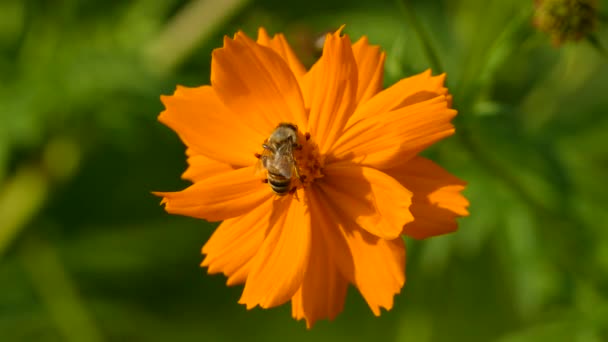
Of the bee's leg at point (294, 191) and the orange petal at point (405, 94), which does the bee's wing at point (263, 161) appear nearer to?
the bee's leg at point (294, 191)

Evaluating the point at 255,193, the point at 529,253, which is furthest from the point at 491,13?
the point at 255,193

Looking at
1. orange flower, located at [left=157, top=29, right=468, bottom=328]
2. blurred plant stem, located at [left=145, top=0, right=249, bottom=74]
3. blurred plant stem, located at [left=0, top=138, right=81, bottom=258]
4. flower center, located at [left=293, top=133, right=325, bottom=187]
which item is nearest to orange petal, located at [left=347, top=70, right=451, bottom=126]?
orange flower, located at [left=157, top=29, right=468, bottom=328]

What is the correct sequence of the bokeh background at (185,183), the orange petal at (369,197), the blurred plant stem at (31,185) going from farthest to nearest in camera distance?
the blurred plant stem at (31,185), the bokeh background at (185,183), the orange petal at (369,197)

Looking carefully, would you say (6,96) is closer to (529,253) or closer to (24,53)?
(24,53)

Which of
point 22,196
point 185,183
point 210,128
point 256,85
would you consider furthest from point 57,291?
point 256,85

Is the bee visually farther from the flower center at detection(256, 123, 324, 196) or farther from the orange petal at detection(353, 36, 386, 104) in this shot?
the orange petal at detection(353, 36, 386, 104)

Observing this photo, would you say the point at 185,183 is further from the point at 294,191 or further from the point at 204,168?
the point at 294,191

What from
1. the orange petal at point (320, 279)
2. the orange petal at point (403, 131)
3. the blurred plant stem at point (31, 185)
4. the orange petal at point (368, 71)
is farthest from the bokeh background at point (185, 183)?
the orange petal at point (320, 279)

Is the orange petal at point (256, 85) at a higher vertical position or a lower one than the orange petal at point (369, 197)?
higher
